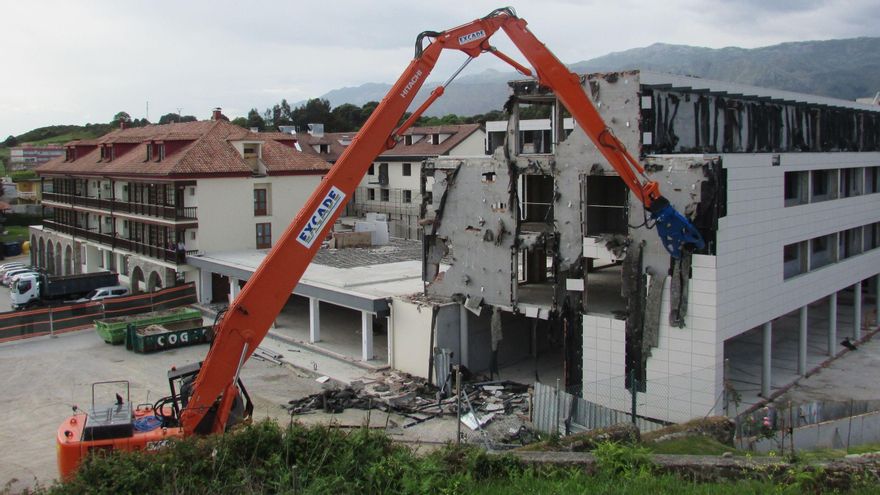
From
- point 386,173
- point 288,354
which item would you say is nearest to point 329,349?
point 288,354

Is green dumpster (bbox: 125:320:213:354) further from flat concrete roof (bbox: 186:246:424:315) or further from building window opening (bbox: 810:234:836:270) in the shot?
building window opening (bbox: 810:234:836:270)

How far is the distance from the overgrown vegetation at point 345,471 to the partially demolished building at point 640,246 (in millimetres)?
7676

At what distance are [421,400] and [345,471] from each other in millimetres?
12298

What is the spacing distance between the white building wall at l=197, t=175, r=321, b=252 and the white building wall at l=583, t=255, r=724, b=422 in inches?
981

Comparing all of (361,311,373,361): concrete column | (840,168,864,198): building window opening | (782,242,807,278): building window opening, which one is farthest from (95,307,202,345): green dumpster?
(840,168,864,198): building window opening

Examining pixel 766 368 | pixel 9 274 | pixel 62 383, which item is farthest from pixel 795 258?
pixel 9 274

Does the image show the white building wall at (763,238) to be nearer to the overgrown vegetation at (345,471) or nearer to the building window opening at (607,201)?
the building window opening at (607,201)

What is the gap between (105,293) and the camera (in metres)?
42.5

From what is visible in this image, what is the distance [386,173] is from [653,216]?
41.8 metres

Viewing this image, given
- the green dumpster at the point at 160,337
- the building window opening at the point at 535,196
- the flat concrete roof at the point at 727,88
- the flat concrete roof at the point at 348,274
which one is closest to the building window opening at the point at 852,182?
the flat concrete roof at the point at 727,88

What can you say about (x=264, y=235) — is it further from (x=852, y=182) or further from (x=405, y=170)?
(x=852, y=182)

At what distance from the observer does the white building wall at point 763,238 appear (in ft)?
72.2

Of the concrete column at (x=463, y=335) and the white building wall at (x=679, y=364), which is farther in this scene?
the concrete column at (x=463, y=335)

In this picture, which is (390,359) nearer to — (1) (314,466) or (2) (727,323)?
(2) (727,323)
